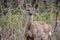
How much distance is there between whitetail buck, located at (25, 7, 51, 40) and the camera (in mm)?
7551

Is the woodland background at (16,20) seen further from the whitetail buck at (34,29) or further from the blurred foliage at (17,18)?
the whitetail buck at (34,29)

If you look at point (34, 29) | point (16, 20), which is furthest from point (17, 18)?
point (34, 29)

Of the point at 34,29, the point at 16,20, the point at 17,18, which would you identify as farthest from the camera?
→ the point at 17,18

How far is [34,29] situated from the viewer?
8102 millimetres

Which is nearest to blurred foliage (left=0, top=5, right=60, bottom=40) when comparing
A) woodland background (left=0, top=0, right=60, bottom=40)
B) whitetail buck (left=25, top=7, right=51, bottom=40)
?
woodland background (left=0, top=0, right=60, bottom=40)

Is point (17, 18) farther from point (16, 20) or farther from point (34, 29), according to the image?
point (34, 29)

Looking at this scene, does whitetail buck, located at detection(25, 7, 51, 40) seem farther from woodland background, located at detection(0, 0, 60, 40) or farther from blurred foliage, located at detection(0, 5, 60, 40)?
blurred foliage, located at detection(0, 5, 60, 40)

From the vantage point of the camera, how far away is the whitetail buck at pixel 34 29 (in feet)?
24.8

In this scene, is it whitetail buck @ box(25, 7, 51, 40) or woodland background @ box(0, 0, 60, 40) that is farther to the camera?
woodland background @ box(0, 0, 60, 40)

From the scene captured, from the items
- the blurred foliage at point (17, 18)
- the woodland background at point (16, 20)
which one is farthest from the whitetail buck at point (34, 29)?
the blurred foliage at point (17, 18)

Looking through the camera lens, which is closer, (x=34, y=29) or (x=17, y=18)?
(x=34, y=29)

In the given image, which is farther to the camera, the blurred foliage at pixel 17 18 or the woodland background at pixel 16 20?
the blurred foliage at pixel 17 18

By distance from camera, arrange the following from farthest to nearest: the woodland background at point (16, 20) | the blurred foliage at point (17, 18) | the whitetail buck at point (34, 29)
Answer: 1. the blurred foliage at point (17, 18)
2. the woodland background at point (16, 20)
3. the whitetail buck at point (34, 29)

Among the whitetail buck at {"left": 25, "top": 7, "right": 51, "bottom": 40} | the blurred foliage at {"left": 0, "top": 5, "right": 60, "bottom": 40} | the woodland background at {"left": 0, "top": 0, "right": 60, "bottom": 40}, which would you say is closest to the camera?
the whitetail buck at {"left": 25, "top": 7, "right": 51, "bottom": 40}
